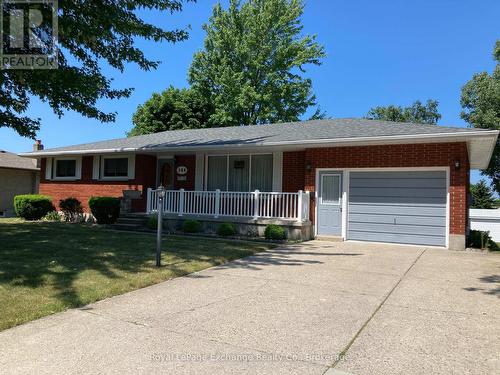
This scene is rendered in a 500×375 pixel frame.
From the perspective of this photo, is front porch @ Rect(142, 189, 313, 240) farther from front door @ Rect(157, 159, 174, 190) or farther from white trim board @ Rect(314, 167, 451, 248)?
front door @ Rect(157, 159, 174, 190)

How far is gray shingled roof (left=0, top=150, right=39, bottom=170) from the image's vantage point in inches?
1004

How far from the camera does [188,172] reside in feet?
51.5

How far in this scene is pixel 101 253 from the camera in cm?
830

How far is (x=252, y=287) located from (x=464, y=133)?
7.14m

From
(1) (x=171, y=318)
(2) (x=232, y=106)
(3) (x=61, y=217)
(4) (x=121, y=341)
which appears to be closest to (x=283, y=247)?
(1) (x=171, y=318)

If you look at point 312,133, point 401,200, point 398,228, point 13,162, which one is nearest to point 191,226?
point 312,133

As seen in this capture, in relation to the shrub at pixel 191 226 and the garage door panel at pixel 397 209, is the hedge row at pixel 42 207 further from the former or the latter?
the garage door panel at pixel 397 209

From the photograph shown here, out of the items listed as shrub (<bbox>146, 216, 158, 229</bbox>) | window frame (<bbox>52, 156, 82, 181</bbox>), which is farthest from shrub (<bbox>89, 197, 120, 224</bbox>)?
window frame (<bbox>52, 156, 82, 181</bbox>)

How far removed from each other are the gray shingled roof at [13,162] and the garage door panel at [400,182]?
2293cm

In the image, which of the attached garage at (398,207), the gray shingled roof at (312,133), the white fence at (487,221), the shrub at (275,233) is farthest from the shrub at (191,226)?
the white fence at (487,221)

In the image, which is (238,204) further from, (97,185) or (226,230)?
(97,185)

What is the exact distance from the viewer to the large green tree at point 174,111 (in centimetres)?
3153

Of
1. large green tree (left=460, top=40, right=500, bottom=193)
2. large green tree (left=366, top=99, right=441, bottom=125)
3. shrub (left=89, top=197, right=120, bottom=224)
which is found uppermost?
large green tree (left=366, top=99, right=441, bottom=125)

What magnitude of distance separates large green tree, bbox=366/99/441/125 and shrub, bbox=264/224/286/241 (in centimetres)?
3375
